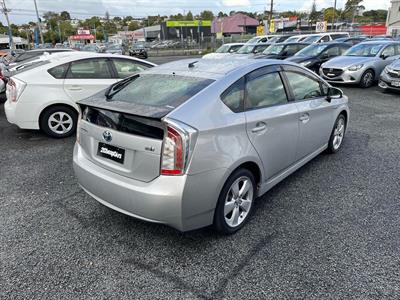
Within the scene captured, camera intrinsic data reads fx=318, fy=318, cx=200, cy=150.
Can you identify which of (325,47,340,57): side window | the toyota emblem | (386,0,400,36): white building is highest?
(386,0,400,36): white building

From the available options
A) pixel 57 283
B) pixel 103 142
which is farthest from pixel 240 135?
pixel 57 283

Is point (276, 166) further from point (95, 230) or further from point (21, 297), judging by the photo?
point (21, 297)

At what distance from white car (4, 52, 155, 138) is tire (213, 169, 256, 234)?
4173 mm

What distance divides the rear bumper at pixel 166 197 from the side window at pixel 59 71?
12.4 ft

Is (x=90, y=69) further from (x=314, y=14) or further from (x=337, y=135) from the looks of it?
(x=314, y=14)

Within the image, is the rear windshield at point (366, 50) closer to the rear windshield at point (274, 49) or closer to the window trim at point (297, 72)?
the rear windshield at point (274, 49)

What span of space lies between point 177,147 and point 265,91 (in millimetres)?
1367

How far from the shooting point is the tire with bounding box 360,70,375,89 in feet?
35.0

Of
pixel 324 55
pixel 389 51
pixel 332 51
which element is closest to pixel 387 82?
pixel 389 51

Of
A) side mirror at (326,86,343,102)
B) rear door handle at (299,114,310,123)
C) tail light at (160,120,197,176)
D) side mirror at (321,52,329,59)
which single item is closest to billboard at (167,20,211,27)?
side mirror at (321,52,329,59)

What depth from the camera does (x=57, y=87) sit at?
5.77 m

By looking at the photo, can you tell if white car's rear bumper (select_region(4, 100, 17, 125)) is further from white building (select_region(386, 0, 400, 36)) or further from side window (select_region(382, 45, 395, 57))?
white building (select_region(386, 0, 400, 36))

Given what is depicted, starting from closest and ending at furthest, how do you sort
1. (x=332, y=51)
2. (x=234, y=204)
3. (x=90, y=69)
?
1. (x=234, y=204)
2. (x=90, y=69)
3. (x=332, y=51)

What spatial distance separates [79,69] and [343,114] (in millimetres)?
4728
